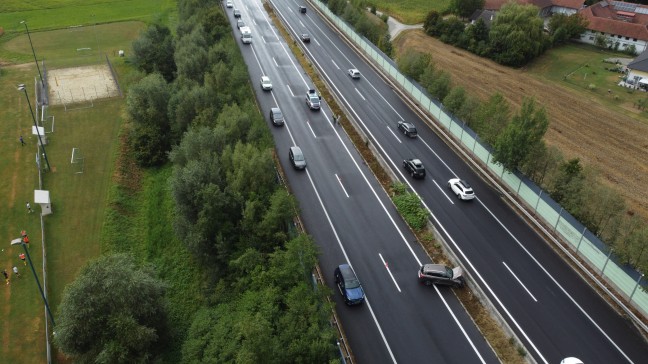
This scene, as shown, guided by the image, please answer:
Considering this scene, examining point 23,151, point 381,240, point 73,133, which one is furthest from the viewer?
point 73,133

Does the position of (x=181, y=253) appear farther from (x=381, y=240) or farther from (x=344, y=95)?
(x=344, y=95)

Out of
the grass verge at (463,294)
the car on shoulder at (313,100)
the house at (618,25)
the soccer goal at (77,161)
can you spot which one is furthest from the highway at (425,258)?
the house at (618,25)

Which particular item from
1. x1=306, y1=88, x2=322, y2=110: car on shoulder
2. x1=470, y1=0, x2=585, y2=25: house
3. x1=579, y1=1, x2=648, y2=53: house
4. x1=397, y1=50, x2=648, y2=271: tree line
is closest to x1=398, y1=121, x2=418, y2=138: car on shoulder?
x1=397, y1=50, x2=648, y2=271: tree line

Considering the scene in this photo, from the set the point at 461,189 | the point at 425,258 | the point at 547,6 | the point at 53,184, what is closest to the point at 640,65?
the point at 547,6

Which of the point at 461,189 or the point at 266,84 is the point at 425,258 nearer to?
the point at 461,189

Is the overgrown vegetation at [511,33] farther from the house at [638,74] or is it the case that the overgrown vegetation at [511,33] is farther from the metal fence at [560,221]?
the metal fence at [560,221]

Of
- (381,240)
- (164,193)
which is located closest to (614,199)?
(381,240)

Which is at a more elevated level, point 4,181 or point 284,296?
point 284,296
